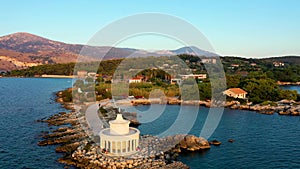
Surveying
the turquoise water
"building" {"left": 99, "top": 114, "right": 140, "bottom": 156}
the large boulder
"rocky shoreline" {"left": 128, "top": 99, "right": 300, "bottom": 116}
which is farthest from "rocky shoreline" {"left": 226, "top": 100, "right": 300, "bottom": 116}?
the turquoise water

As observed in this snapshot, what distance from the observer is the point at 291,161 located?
1848cm

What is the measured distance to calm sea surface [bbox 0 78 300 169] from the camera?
60.4 feet

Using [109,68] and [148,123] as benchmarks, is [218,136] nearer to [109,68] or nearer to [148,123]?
[148,123]

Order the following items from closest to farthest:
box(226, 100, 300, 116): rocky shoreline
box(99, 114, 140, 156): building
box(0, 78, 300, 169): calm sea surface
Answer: box(99, 114, 140, 156): building → box(0, 78, 300, 169): calm sea surface → box(226, 100, 300, 116): rocky shoreline

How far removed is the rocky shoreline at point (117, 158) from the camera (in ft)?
55.7

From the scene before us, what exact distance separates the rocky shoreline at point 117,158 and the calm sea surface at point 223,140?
78 centimetres

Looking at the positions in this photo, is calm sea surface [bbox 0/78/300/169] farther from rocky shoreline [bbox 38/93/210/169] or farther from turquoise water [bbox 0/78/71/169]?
rocky shoreline [bbox 38/93/210/169]

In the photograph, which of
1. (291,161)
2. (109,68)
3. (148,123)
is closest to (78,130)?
(148,123)

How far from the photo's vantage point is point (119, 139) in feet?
56.8

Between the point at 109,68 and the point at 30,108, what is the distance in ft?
153

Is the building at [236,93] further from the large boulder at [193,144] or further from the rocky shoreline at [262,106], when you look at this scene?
the large boulder at [193,144]

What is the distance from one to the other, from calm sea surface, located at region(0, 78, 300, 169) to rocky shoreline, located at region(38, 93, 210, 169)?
2.55 feet

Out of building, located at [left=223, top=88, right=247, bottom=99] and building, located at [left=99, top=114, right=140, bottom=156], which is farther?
building, located at [left=223, top=88, right=247, bottom=99]

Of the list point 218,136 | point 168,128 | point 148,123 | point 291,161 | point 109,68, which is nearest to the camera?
point 291,161
